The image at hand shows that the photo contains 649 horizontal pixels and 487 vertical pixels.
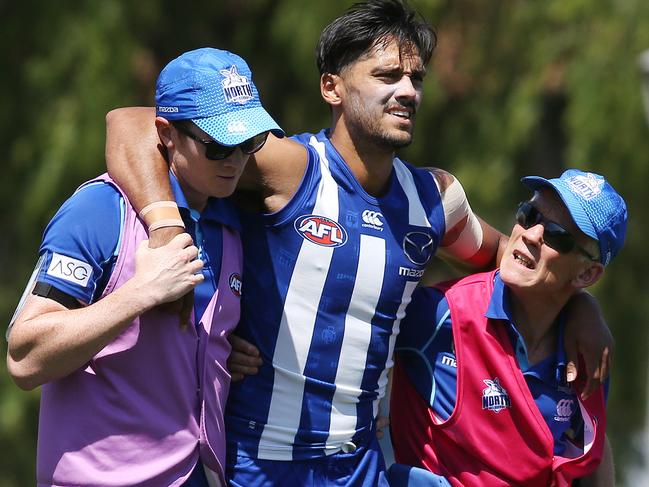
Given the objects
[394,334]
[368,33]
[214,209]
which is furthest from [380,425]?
[368,33]

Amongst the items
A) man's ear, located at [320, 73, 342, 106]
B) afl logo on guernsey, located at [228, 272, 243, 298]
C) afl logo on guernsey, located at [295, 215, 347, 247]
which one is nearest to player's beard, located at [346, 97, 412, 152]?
man's ear, located at [320, 73, 342, 106]

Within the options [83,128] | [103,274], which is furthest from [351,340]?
[83,128]

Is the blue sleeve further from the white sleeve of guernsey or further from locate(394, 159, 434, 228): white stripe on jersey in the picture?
the white sleeve of guernsey

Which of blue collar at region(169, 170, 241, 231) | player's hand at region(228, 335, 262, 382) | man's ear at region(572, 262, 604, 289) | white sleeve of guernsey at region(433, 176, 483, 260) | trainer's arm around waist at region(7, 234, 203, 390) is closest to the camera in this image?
trainer's arm around waist at region(7, 234, 203, 390)

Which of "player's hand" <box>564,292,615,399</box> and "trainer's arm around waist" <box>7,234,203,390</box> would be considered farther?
"player's hand" <box>564,292,615,399</box>

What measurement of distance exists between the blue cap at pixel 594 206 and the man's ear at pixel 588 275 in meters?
0.03

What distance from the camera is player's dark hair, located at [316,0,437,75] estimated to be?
4113mm

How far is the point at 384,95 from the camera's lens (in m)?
4.03

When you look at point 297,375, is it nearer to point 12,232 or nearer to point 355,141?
point 355,141

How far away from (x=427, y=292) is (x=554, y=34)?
5.97 metres

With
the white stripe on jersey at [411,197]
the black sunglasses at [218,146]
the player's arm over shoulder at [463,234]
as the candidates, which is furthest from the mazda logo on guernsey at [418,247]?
the black sunglasses at [218,146]

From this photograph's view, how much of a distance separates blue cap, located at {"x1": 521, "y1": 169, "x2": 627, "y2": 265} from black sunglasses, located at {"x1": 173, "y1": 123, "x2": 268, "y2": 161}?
A: 3.48 feet

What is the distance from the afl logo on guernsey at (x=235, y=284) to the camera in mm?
3756

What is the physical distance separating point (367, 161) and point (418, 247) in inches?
13.6
